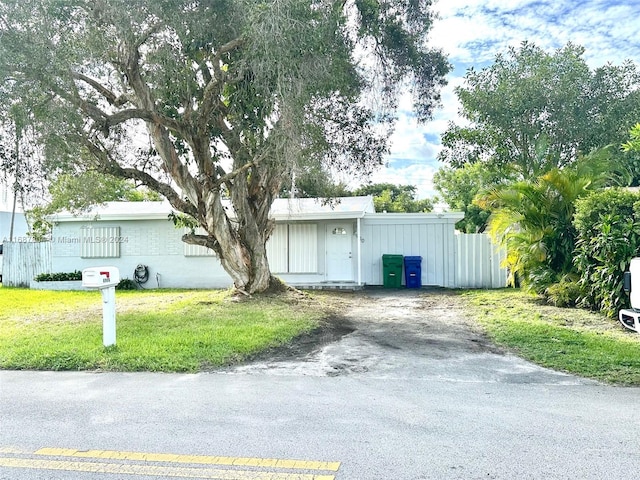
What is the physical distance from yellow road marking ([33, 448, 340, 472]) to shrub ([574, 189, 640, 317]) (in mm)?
7180

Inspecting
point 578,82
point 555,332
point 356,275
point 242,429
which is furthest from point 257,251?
point 578,82

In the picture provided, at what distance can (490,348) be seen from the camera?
742 centimetres

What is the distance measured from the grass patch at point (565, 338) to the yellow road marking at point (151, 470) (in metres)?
4.10

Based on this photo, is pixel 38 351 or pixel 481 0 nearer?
pixel 38 351

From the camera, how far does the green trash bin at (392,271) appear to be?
1588 centimetres

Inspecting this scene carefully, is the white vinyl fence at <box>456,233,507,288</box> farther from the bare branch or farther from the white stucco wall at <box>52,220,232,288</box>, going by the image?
the bare branch

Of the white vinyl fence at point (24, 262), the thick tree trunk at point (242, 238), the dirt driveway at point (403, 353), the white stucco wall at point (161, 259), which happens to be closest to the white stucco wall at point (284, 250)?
the white stucco wall at point (161, 259)

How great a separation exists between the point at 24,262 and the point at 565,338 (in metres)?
17.5

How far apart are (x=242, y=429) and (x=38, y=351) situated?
429 centimetres

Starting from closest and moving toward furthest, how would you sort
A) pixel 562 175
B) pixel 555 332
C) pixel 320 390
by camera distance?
pixel 320 390 < pixel 555 332 < pixel 562 175

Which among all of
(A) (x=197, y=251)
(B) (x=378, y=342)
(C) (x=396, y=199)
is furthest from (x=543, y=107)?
(C) (x=396, y=199)

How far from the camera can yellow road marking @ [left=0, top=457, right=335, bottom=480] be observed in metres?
3.33

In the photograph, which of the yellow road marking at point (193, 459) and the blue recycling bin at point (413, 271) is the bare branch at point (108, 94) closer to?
the yellow road marking at point (193, 459)

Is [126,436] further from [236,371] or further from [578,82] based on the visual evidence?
[578,82]
